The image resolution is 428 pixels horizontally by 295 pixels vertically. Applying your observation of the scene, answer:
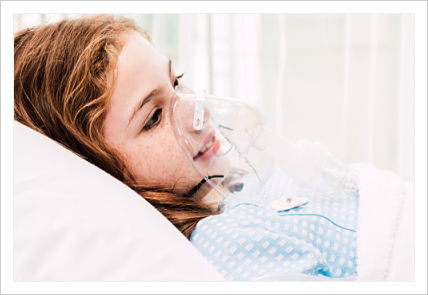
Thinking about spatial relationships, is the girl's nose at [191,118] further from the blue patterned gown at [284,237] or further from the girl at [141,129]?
the blue patterned gown at [284,237]

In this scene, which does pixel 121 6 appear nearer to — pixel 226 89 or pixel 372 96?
pixel 226 89

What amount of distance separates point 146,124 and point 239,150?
21 cm

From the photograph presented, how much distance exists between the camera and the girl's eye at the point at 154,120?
2.52 ft

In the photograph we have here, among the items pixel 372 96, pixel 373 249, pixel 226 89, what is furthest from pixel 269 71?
pixel 373 249

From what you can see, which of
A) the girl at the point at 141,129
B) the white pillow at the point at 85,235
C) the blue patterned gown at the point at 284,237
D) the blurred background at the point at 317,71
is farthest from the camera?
the blurred background at the point at 317,71

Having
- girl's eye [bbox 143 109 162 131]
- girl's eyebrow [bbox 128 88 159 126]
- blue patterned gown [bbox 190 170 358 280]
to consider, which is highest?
girl's eyebrow [bbox 128 88 159 126]

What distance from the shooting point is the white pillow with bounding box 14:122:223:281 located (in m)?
0.44

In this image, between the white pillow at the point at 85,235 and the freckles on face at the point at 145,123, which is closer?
the white pillow at the point at 85,235

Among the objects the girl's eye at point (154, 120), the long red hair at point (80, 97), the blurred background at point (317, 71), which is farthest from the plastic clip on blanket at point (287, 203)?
the blurred background at point (317, 71)

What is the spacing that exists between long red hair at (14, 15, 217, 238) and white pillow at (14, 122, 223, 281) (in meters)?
0.21

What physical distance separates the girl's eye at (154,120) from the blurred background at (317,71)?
68 centimetres

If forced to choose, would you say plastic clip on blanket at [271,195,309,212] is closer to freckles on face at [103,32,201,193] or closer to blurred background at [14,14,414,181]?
freckles on face at [103,32,201,193]

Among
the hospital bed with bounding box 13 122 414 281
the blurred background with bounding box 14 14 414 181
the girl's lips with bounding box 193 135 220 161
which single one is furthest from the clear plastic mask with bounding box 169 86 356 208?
the blurred background with bounding box 14 14 414 181

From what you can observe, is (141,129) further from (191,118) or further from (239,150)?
(239,150)
